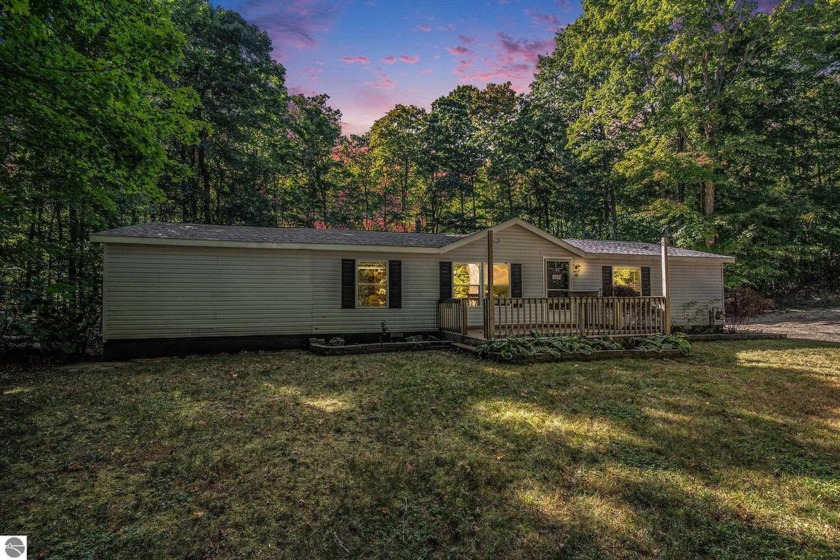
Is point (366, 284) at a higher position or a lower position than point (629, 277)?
lower

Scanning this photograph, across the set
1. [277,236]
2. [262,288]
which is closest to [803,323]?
[277,236]

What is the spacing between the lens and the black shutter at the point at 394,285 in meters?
11.8

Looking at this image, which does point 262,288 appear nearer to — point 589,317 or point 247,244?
point 247,244

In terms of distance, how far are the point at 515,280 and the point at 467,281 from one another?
1619 mm

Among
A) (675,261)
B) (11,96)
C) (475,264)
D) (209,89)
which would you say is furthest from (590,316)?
(209,89)

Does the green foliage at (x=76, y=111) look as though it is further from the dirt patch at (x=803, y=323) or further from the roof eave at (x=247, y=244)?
the dirt patch at (x=803, y=323)

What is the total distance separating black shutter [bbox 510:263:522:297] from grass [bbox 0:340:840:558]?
6008mm

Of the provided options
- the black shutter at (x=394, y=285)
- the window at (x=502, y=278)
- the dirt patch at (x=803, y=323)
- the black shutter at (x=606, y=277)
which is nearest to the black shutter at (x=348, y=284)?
the black shutter at (x=394, y=285)

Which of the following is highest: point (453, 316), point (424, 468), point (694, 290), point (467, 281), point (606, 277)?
point (606, 277)

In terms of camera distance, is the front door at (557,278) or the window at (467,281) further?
the front door at (557,278)

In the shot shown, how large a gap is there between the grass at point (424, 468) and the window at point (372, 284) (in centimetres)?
487

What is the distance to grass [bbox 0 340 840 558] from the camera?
2.83 metres

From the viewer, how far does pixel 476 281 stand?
1312cm

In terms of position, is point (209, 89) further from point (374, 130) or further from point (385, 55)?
point (374, 130)
